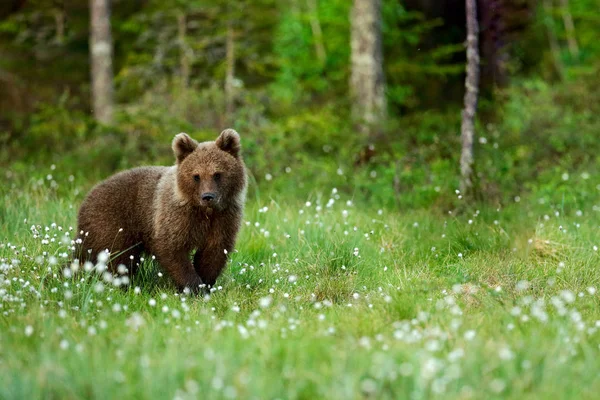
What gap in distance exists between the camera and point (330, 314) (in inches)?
212

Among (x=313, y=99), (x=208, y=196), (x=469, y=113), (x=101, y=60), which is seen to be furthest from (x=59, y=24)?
(x=208, y=196)

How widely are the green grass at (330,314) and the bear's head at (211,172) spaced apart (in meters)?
0.77

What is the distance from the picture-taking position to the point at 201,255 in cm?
684

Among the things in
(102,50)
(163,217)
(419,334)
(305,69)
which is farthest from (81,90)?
(419,334)

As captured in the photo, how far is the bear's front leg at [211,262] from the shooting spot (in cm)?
673

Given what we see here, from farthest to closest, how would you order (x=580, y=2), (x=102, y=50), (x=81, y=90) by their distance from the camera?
1. (x=580, y=2)
2. (x=81, y=90)
3. (x=102, y=50)

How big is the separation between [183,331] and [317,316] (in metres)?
1.00

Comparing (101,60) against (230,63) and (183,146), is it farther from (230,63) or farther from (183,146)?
(183,146)

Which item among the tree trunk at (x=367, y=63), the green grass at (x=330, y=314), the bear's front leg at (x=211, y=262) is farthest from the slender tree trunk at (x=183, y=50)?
the bear's front leg at (x=211, y=262)

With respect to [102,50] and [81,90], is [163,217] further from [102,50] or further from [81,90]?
[81,90]

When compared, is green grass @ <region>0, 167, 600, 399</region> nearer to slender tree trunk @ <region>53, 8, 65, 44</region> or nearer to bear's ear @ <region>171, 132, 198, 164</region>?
bear's ear @ <region>171, 132, 198, 164</region>

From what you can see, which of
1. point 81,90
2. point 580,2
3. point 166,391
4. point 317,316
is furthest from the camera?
point 580,2

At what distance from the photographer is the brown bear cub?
662 centimetres

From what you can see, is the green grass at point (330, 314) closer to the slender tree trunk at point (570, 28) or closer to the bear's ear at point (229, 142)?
the bear's ear at point (229, 142)
